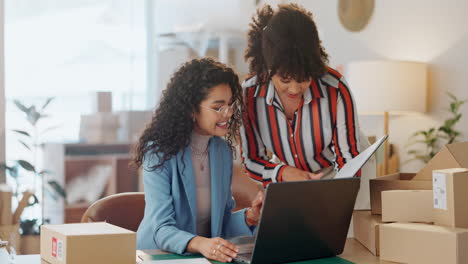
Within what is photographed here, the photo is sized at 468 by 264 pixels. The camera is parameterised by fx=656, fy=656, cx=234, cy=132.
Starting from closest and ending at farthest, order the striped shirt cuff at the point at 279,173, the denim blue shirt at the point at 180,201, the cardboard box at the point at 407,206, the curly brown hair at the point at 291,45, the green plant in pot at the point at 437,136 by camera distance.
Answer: the cardboard box at the point at 407,206, the denim blue shirt at the point at 180,201, the curly brown hair at the point at 291,45, the striped shirt cuff at the point at 279,173, the green plant in pot at the point at 437,136

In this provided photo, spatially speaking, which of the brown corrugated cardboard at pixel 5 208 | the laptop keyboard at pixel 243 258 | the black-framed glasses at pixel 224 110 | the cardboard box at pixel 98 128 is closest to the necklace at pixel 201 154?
the black-framed glasses at pixel 224 110

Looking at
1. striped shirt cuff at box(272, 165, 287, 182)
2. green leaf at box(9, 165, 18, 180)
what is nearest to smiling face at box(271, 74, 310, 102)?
striped shirt cuff at box(272, 165, 287, 182)

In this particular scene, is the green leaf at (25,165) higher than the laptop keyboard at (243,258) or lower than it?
higher

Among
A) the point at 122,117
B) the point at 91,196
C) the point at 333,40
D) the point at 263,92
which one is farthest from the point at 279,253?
the point at 122,117

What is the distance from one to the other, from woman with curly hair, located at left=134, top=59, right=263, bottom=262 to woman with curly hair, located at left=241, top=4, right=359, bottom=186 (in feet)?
0.41

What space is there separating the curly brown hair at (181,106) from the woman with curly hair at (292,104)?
122 millimetres

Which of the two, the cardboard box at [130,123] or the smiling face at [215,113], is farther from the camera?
the cardboard box at [130,123]

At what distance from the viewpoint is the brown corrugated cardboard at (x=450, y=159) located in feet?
5.69

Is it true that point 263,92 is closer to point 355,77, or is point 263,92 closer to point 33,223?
point 355,77

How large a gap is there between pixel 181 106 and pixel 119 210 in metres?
0.45

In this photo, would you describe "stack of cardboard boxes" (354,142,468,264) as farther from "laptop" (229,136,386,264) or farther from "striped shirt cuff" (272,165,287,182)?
"striped shirt cuff" (272,165,287,182)

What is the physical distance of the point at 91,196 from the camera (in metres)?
5.57

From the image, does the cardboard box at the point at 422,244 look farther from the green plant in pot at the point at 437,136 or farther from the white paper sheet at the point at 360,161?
the green plant in pot at the point at 437,136

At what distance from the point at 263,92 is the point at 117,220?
0.62m
